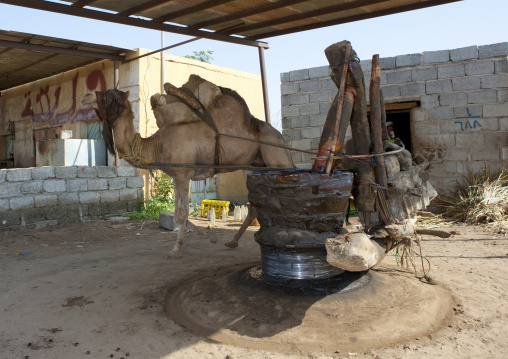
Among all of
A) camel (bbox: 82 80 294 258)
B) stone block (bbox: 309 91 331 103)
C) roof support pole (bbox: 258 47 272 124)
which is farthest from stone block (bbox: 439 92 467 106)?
camel (bbox: 82 80 294 258)

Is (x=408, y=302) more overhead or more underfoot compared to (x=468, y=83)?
more underfoot

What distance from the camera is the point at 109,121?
5.28 meters

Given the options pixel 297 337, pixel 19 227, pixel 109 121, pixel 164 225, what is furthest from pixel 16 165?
pixel 297 337

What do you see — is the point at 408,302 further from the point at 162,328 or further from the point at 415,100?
the point at 415,100

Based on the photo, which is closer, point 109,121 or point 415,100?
point 109,121

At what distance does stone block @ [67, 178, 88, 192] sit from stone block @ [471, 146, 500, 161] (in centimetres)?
796

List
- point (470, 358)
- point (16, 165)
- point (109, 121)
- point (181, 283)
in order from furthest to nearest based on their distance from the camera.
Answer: point (16, 165) < point (109, 121) < point (181, 283) < point (470, 358)

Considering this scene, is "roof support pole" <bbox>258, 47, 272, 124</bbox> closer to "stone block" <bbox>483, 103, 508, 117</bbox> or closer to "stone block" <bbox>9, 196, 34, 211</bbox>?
"stone block" <bbox>483, 103, 508, 117</bbox>

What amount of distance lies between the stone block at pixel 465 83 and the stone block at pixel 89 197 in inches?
305

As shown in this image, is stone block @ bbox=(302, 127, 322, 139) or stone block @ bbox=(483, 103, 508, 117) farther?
stone block @ bbox=(302, 127, 322, 139)

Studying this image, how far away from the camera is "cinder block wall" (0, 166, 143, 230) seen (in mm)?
7883

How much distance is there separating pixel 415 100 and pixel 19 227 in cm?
824

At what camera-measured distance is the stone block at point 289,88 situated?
32.6ft

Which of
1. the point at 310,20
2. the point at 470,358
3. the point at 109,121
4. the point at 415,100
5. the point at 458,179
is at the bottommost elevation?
the point at 470,358
